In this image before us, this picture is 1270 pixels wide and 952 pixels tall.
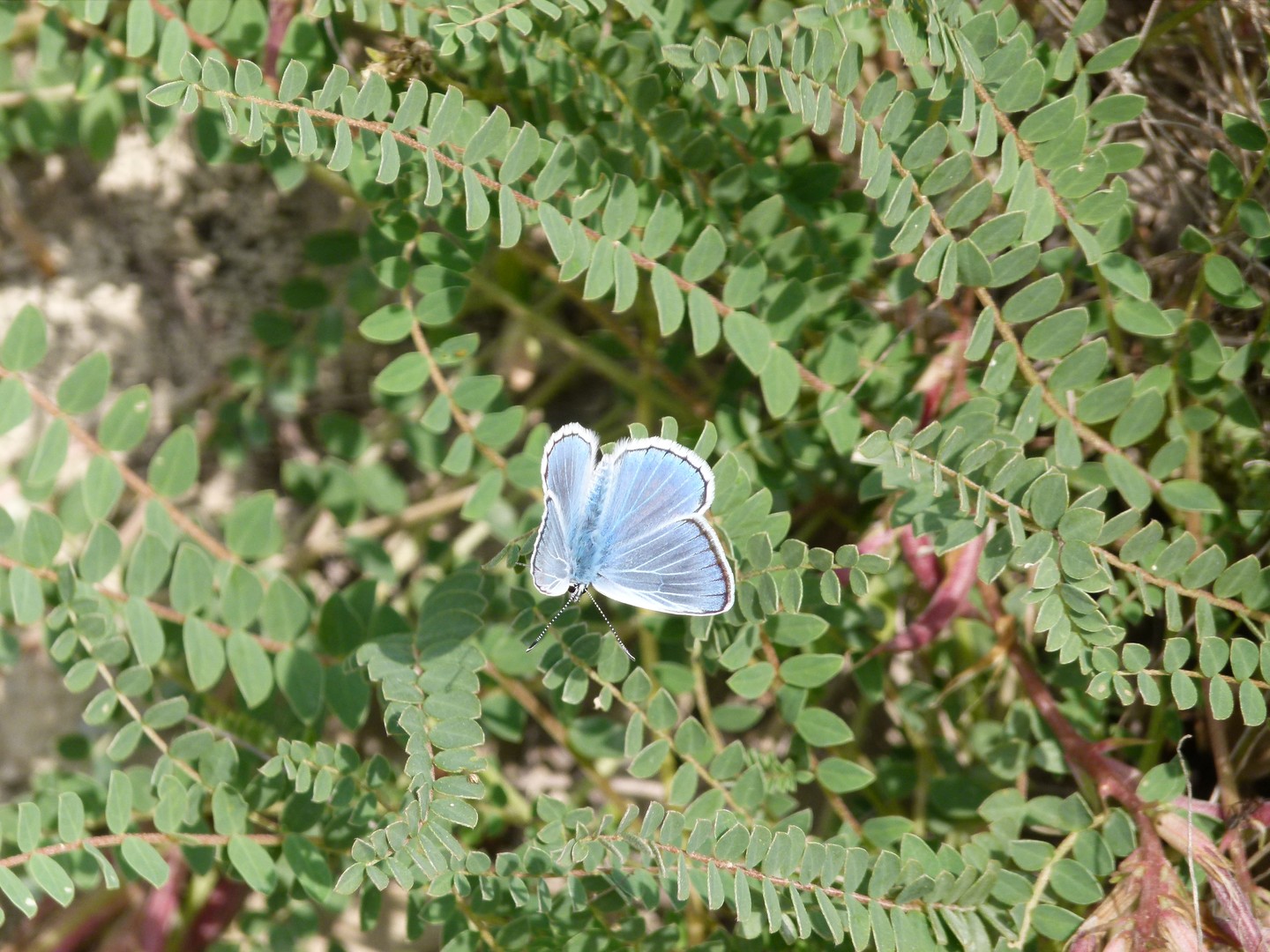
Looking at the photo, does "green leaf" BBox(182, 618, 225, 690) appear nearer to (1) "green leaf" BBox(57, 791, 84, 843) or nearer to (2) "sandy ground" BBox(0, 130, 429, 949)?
(1) "green leaf" BBox(57, 791, 84, 843)

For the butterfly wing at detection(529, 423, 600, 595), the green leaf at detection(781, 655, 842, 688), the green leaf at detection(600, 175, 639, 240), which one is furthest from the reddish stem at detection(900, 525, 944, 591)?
the green leaf at detection(600, 175, 639, 240)

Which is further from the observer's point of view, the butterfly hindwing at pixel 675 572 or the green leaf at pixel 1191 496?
the green leaf at pixel 1191 496

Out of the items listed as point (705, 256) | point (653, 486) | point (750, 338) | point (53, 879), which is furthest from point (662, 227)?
point (53, 879)

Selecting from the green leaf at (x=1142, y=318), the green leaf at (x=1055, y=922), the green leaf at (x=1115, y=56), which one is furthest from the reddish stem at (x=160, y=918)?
the green leaf at (x=1115, y=56)

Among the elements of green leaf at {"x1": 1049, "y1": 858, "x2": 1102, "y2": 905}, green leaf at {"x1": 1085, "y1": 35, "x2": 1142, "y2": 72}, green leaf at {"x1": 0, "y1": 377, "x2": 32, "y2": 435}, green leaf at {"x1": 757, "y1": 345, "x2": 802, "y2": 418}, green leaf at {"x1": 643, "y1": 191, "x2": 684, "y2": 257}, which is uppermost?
green leaf at {"x1": 1085, "y1": 35, "x2": 1142, "y2": 72}

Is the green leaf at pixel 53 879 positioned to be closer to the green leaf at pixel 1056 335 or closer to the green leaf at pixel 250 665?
the green leaf at pixel 250 665

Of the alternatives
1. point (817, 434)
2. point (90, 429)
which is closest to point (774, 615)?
point (817, 434)
